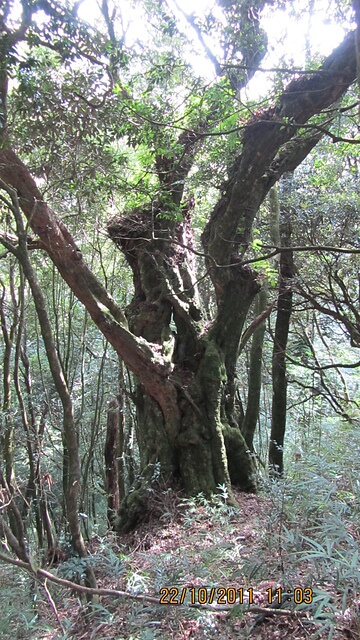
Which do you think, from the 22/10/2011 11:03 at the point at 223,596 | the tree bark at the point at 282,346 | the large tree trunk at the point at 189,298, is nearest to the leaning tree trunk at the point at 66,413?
the 22/10/2011 11:03 at the point at 223,596

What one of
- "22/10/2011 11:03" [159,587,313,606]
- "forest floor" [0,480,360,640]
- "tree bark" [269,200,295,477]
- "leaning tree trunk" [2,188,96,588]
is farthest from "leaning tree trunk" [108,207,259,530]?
"22/10/2011 11:03" [159,587,313,606]

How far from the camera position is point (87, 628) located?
7.41 feet

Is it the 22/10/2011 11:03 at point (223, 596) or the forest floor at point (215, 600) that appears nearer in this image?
the forest floor at point (215, 600)

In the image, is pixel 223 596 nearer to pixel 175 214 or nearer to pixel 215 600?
pixel 215 600

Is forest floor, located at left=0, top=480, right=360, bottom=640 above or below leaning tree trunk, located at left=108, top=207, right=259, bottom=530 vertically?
below

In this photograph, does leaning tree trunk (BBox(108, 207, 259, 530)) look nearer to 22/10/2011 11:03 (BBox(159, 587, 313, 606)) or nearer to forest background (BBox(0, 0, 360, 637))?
forest background (BBox(0, 0, 360, 637))

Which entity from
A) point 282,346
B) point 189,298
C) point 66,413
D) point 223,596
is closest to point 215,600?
point 223,596

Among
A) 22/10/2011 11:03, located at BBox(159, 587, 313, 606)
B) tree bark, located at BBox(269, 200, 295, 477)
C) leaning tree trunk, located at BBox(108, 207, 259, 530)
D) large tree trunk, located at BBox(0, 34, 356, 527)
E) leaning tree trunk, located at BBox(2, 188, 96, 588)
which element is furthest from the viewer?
tree bark, located at BBox(269, 200, 295, 477)

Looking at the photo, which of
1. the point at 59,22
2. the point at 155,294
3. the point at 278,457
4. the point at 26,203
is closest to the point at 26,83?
the point at 59,22

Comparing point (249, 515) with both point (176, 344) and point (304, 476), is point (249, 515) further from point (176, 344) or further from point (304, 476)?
point (176, 344)

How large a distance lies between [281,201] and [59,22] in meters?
3.98

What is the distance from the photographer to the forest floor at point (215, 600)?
1781 millimetres

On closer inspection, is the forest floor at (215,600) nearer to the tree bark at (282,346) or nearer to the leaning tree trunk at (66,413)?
the leaning tree trunk at (66,413)

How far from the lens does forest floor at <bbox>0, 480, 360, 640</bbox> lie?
1781 millimetres
